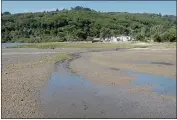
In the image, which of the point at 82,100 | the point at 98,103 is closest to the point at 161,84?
the point at 82,100

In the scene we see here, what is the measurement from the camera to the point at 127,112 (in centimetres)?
1041

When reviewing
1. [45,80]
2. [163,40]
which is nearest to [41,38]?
[163,40]

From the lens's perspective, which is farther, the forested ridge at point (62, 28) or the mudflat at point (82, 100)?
the forested ridge at point (62, 28)

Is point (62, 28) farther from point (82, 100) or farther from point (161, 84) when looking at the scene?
point (82, 100)

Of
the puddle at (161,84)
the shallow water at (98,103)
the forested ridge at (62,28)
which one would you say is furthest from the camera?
the forested ridge at (62,28)

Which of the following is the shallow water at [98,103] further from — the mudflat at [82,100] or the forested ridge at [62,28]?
the forested ridge at [62,28]

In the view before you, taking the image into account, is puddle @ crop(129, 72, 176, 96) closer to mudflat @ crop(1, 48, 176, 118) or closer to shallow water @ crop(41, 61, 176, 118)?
mudflat @ crop(1, 48, 176, 118)

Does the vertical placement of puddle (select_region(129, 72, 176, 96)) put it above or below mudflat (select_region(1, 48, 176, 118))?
below

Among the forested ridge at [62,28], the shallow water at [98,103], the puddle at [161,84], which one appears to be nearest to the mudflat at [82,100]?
the shallow water at [98,103]

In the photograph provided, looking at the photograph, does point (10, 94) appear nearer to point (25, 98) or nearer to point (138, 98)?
point (25, 98)

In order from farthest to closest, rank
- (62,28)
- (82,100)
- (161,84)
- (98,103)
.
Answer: (62,28)
(161,84)
(82,100)
(98,103)

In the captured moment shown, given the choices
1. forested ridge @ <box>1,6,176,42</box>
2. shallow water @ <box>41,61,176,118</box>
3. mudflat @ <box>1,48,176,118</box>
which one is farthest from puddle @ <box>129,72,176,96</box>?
forested ridge @ <box>1,6,176,42</box>

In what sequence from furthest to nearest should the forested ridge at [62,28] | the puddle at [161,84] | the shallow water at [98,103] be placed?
1. the forested ridge at [62,28]
2. the puddle at [161,84]
3. the shallow water at [98,103]

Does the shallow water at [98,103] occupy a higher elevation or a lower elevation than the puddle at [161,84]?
higher
